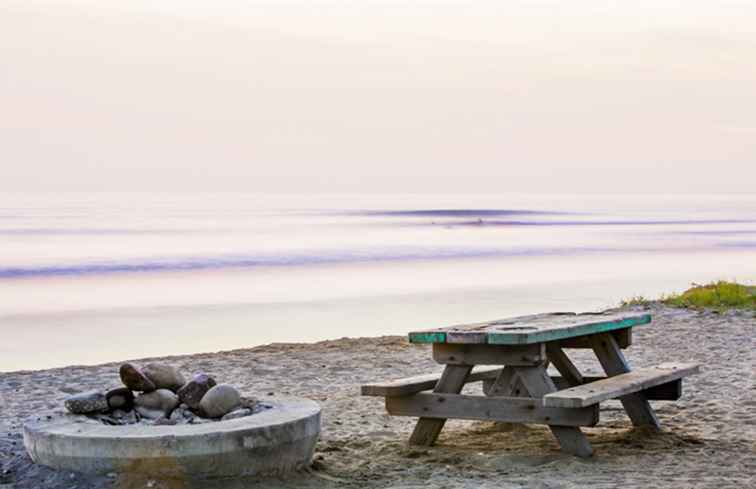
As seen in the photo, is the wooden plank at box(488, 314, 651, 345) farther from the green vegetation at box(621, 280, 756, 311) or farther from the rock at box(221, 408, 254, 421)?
the green vegetation at box(621, 280, 756, 311)

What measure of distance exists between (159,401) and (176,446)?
29.5 inches

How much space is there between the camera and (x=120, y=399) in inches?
263

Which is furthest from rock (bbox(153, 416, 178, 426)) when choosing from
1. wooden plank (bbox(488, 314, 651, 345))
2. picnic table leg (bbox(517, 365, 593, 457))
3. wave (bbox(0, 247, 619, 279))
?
wave (bbox(0, 247, 619, 279))

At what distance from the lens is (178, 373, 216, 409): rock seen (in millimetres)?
6684

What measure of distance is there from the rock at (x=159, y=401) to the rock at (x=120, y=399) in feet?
0.14

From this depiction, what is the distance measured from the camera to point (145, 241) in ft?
148

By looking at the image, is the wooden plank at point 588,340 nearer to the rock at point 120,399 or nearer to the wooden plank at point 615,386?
the wooden plank at point 615,386

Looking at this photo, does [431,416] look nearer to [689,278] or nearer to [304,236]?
[689,278]

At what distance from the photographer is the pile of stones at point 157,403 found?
6594 millimetres

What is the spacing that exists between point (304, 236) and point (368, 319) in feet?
107

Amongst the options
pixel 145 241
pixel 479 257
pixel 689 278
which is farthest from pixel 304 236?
pixel 689 278

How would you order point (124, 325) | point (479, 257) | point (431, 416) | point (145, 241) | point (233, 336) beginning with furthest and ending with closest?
point (145, 241)
point (479, 257)
point (124, 325)
point (233, 336)
point (431, 416)

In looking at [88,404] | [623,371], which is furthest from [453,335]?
[88,404]

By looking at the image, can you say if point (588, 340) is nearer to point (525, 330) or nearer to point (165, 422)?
point (525, 330)
